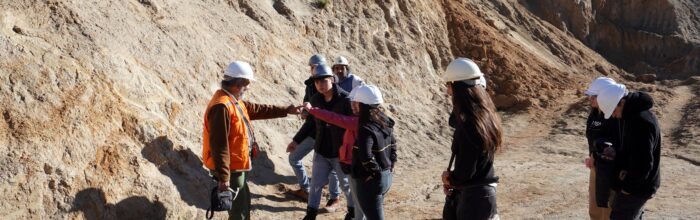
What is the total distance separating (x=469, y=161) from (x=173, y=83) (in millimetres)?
4757

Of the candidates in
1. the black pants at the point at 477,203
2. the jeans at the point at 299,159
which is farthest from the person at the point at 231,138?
the jeans at the point at 299,159

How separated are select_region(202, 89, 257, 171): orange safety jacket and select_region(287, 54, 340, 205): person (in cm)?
188

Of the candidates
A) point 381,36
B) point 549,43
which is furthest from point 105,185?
point 549,43

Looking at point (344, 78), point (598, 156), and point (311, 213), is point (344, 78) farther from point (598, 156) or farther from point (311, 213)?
point (598, 156)

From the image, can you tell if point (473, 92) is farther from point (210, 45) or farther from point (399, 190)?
point (210, 45)

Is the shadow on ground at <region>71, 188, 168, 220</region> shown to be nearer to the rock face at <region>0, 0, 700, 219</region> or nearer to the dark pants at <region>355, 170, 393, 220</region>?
the rock face at <region>0, 0, 700, 219</region>

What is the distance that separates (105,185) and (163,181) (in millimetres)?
615

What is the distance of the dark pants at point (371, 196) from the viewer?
4961 millimetres

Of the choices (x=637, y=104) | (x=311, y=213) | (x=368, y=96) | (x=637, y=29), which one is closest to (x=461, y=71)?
(x=368, y=96)

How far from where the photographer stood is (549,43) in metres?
19.6

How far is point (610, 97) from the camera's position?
177 inches

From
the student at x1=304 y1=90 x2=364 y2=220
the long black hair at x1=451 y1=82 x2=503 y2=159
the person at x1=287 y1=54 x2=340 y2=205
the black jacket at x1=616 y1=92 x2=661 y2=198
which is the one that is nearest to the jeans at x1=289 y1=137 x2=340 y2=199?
the person at x1=287 y1=54 x2=340 y2=205

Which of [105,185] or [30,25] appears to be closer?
[105,185]

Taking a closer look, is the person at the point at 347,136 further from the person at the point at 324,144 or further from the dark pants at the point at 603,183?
the dark pants at the point at 603,183
